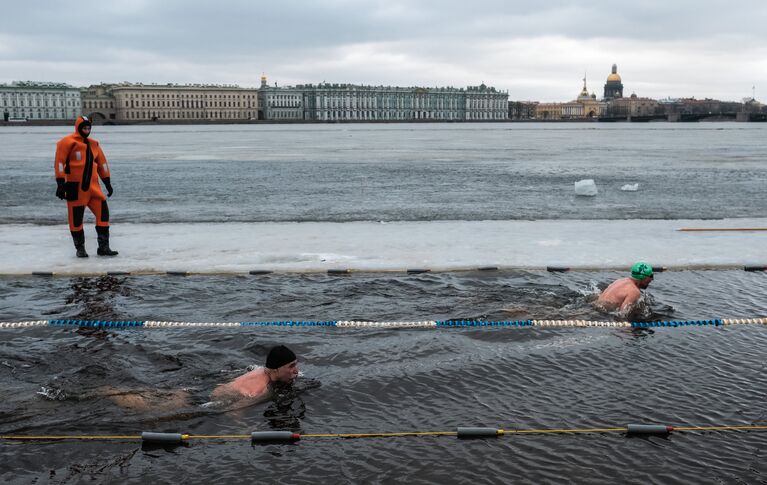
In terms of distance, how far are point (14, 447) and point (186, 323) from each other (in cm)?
299

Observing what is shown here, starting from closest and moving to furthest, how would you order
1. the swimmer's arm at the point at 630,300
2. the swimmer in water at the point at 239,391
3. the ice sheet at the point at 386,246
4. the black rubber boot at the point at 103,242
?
the swimmer in water at the point at 239,391 → the swimmer's arm at the point at 630,300 → the ice sheet at the point at 386,246 → the black rubber boot at the point at 103,242

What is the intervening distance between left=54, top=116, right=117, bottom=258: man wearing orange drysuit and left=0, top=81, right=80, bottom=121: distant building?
186 metres

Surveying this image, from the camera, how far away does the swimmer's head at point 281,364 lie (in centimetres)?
639

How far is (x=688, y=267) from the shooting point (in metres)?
10.6

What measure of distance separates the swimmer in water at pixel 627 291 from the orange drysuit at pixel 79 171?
6.98 m

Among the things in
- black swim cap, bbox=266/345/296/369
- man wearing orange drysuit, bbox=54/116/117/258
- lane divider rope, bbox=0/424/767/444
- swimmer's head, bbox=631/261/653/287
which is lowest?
lane divider rope, bbox=0/424/767/444

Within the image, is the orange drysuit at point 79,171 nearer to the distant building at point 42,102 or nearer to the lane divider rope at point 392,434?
the lane divider rope at point 392,434

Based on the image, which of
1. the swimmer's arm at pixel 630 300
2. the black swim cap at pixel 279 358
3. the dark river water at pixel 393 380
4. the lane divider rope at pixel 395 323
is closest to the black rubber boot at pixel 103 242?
the dark river water at pixel 393 380

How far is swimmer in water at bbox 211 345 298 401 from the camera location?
6363 millimetres

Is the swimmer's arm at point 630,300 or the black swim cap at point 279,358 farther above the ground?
the swimmer's arm at point 630,300

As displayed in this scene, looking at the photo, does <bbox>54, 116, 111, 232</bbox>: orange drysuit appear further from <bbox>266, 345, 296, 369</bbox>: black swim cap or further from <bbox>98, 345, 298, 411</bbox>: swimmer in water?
<bbox>266, 345, 296, 369</bbox>: black swim cap

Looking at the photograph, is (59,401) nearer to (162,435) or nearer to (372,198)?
(162,435)

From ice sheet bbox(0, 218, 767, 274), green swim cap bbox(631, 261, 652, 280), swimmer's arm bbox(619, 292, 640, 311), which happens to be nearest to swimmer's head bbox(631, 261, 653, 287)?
green swim cap bbox(631, 261, 652, 280)

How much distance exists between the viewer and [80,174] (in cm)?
1060
